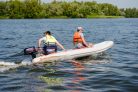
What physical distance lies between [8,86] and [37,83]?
3.37 ft

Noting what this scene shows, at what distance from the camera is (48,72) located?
13.9 m

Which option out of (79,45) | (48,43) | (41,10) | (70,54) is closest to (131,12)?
(41,10)

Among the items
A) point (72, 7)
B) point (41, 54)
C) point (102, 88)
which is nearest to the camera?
point (102, 88)

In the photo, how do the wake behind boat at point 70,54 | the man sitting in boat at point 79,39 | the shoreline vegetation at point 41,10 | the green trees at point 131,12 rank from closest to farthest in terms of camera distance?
1. the wake behind boat at point 70,54
2. the man sitting in boat at point 79,39
3. the shoreline vegetation at point 41,10
4. the green trees at point 131,12

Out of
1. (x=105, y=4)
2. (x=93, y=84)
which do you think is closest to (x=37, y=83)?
(x=93, y=84)

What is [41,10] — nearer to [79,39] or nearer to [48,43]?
[79,39]

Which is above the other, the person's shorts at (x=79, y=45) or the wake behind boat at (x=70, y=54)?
the person's shorts at (x=79, y=45)

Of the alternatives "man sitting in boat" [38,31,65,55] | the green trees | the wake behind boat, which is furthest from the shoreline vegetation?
"man sitting in boat" [38,31,65,55]

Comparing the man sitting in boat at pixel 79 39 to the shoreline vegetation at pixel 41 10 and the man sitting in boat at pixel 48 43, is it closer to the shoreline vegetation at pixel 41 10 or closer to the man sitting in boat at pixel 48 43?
the man sitting in boat at pixel 48 43

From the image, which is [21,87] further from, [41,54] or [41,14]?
[41,14]

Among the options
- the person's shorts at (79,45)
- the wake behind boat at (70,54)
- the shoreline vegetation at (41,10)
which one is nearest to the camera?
the wake behind boat at (70,54)

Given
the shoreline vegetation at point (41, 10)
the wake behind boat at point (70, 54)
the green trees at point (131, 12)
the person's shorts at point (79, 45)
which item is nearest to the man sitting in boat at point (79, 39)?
the person's shorts at point (79, 45)

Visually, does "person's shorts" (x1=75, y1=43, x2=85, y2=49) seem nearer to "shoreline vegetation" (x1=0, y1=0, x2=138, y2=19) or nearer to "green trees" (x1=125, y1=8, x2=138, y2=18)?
"shoreline vegetation" (x1=0, y1=0, x2=138, y2=19)

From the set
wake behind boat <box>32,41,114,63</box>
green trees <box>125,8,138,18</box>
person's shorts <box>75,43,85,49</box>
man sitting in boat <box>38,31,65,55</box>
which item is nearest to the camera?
wake behind boat <box>32,41,114,63</box>
